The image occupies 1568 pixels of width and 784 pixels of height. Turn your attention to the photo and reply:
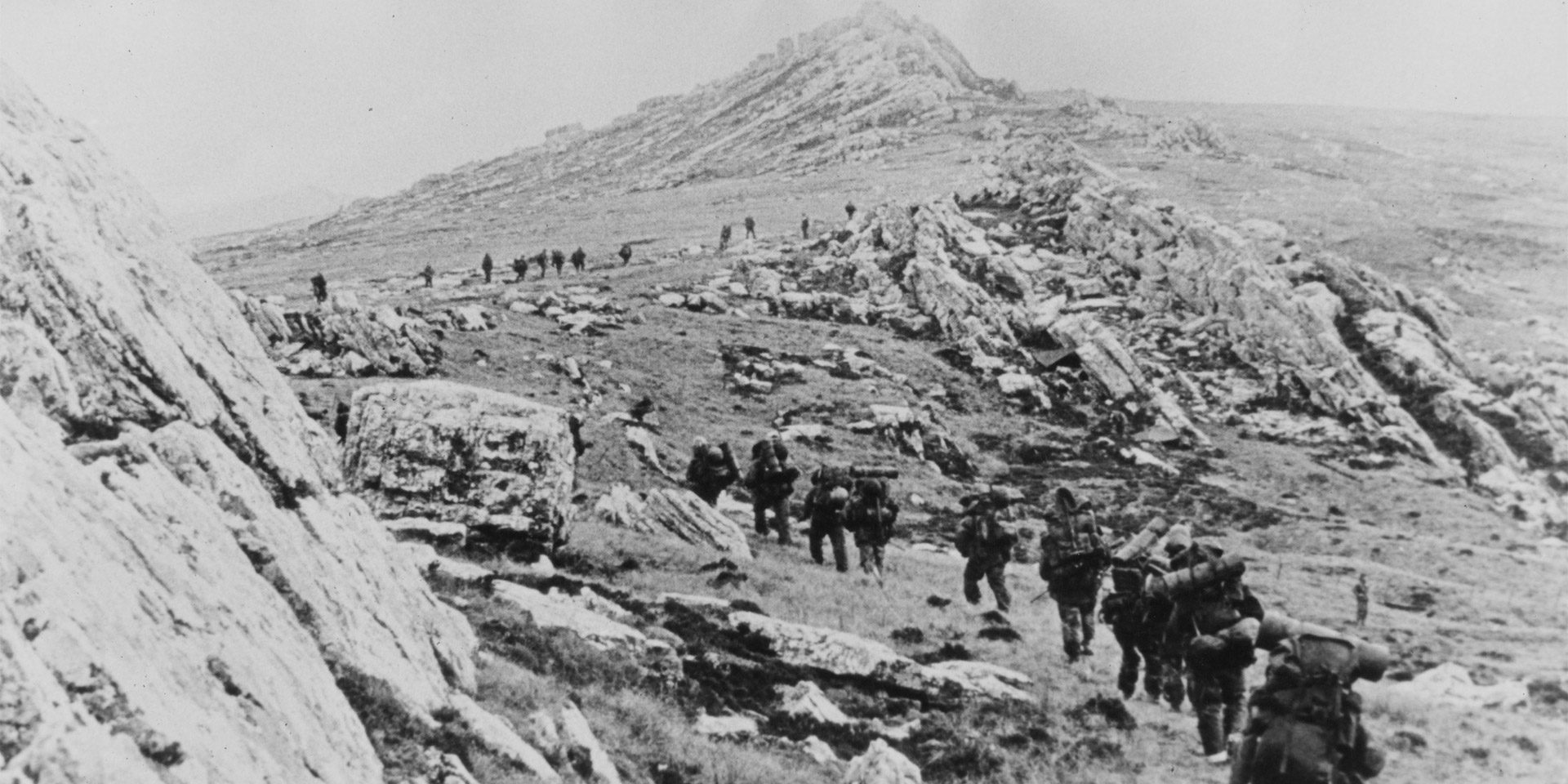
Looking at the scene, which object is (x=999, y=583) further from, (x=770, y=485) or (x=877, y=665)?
(x=770, y=485)

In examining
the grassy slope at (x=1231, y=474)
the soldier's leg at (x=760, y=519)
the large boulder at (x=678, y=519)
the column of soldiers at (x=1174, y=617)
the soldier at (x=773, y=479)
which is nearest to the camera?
the column of soldiers at (x=1174, y=617)

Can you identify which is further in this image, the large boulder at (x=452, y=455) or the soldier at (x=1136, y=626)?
the large boulder at (x=452, y=455)

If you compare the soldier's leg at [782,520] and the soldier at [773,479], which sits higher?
the soldier at [773,479]

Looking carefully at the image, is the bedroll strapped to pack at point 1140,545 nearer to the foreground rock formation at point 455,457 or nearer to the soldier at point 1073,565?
the soldier at point 1073,565

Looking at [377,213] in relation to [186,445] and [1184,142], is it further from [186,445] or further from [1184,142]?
[186,445]

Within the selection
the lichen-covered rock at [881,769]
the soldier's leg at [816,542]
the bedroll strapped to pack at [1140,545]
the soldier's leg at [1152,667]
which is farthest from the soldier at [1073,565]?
the lichen-covered rock at [881,769]

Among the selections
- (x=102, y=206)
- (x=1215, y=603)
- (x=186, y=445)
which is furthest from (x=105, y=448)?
(x=1215, y=603)

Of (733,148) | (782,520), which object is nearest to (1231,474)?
(782,520)

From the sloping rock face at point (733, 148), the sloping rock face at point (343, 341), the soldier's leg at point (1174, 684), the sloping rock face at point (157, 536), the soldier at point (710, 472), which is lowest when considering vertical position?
the soldier's leg at point (1174, 684)
